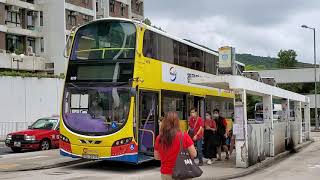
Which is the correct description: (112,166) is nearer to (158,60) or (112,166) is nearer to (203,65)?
(158,60)

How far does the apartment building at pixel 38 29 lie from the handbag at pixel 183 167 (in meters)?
47.4

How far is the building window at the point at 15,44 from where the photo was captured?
55.1 meters

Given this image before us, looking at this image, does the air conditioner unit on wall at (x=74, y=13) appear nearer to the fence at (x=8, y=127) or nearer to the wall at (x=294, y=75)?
the wall at (x=294, y=75)

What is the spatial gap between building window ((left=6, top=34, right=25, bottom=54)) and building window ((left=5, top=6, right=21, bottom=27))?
143 centimetres

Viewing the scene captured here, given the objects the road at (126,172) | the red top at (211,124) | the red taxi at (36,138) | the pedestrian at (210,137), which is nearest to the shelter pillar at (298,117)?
the road at (126,172)

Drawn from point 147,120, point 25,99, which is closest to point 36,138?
point 147,120

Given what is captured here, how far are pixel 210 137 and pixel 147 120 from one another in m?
2.40

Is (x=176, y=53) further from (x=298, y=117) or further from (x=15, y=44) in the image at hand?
(x=15, y=44)

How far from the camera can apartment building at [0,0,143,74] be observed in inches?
2146

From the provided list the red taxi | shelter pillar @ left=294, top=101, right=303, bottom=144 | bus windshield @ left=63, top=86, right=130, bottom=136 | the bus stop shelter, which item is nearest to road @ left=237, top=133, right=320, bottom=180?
the bus stop shelter

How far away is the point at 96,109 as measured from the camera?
1568 cm

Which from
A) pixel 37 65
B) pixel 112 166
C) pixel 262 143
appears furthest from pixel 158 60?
pixel 37 65

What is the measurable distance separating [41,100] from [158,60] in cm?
2451

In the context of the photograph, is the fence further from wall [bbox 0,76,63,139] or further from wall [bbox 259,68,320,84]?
wall [bbox 259,68,320,84]
